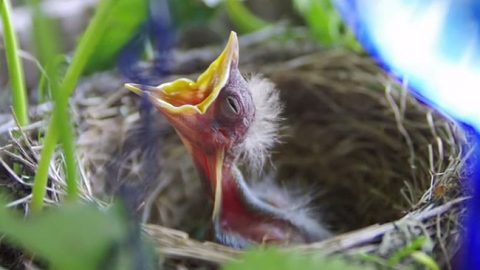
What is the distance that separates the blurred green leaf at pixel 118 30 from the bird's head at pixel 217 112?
14cm

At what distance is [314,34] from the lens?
3.52 ft

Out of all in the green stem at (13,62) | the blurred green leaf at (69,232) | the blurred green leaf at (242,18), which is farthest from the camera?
the blurred green leaf at (242,18)

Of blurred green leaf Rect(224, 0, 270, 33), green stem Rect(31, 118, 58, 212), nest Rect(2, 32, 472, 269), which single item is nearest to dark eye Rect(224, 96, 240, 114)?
nest Rect(2, 32, 472, 269)

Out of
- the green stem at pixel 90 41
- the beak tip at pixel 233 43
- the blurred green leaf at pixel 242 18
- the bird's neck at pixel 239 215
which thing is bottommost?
the bird's neck at pixel 239 215

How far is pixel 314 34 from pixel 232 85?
0.40 meters

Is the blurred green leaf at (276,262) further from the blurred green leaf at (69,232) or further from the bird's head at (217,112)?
the bird's head at (217,112)

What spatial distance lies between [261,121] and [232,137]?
1.9 inches

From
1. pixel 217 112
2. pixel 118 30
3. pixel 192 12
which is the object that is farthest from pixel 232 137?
pixel 192 12

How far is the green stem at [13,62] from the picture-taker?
62cm

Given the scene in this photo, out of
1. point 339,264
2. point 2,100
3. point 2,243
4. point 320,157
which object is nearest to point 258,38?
point 320,157

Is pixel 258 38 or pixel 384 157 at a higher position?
pixel 258 38

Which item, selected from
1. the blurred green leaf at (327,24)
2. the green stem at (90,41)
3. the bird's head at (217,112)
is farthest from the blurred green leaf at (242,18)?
the green stem at (90,41)

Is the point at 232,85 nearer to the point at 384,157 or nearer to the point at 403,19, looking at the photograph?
the point at 403,19

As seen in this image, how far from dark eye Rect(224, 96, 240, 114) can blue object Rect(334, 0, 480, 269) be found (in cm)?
18
